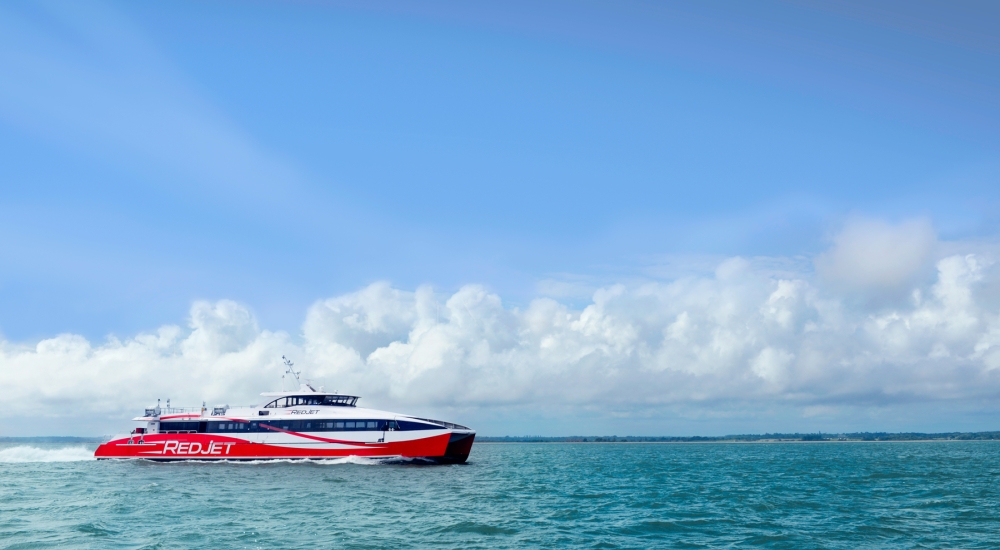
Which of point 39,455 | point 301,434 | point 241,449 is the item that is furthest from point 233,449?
point 39,455

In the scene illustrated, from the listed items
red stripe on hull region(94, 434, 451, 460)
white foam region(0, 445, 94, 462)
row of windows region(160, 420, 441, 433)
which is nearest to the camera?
red stripe on hull region(94, 434, 451, 460)

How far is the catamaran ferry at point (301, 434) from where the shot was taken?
54781 mm

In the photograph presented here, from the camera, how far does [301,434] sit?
184 ft

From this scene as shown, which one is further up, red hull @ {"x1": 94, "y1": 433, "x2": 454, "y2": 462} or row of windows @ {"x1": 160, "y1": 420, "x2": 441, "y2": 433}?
row of windows @ {"x1": 160, "y1": 420, "x2": 441, "y2": 433}

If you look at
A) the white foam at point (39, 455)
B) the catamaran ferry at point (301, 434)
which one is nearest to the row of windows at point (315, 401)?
the catamaran ferry at point (301, 434)

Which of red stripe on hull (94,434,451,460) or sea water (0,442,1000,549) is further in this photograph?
red stripe on hull (94,434,451,460)

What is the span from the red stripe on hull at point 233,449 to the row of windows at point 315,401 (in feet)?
12.7

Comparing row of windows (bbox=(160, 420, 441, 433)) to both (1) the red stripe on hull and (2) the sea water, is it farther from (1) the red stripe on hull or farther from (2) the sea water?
(2) the sea water

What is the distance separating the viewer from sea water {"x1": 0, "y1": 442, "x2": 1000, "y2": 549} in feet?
76.1

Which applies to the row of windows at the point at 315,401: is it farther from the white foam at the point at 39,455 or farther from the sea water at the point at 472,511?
the white foam at the point at 39,455

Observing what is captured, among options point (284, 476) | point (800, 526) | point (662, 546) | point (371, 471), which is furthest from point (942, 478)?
point (284, 476)

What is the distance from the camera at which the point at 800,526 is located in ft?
86.5

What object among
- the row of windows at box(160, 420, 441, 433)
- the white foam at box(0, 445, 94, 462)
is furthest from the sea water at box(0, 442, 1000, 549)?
the white foam at box(0, 445, 94, 462)

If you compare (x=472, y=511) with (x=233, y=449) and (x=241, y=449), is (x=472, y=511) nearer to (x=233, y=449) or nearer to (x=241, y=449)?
(x=241, y=449)
